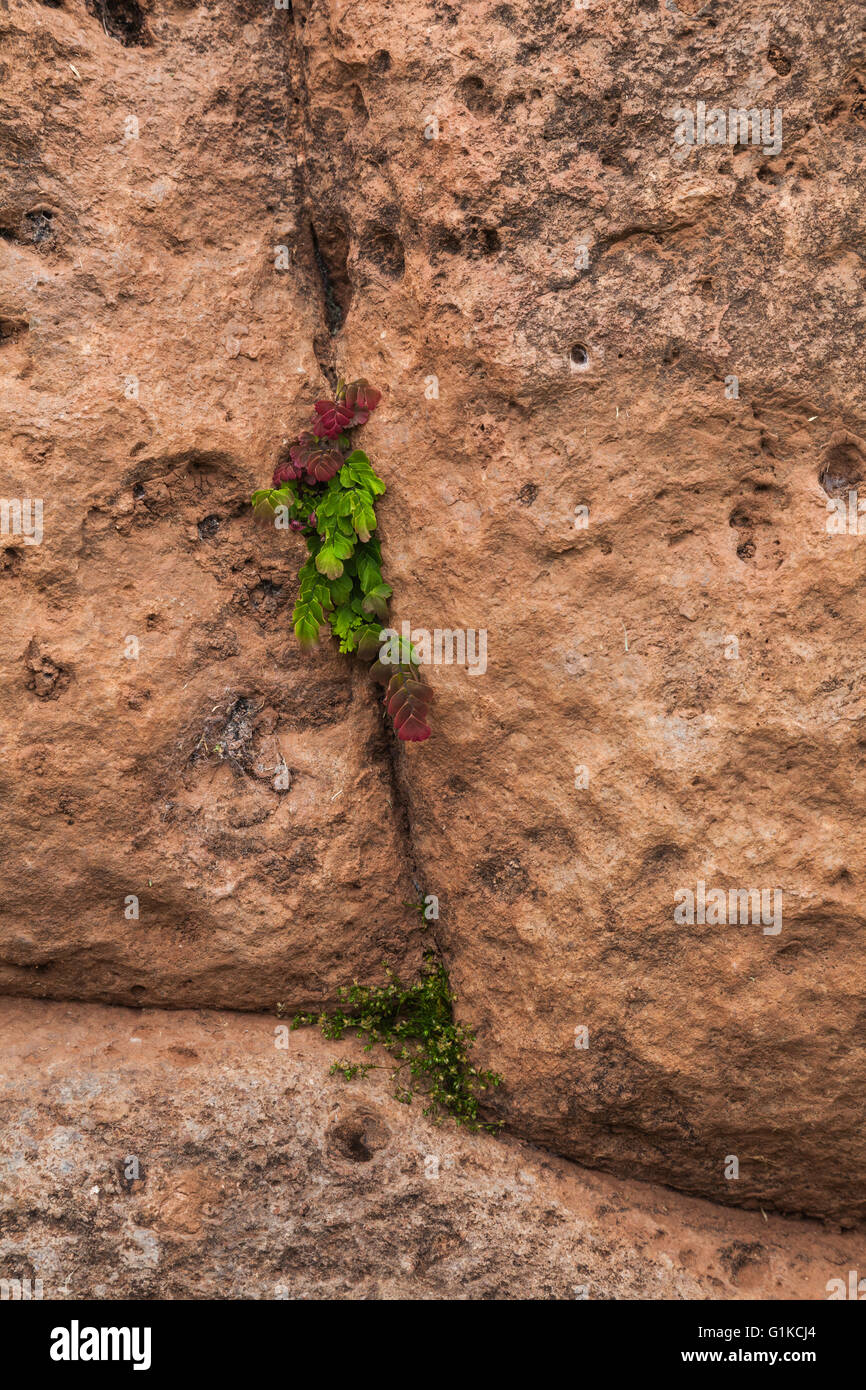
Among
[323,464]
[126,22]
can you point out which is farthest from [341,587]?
[126,22]

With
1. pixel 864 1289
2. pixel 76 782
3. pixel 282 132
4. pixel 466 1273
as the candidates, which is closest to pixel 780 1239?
pixel 864 1289

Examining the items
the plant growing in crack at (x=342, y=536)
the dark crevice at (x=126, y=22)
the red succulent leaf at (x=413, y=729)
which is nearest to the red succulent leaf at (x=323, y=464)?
the plant growing in crack at (x=342, y=536)

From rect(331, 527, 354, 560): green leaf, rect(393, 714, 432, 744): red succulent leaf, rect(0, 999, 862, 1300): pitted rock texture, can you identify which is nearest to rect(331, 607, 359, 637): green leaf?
rect(331, 527, 354, 560): green leaf

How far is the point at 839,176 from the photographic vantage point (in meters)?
4.32

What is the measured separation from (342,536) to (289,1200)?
2.94m

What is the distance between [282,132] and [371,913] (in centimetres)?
366

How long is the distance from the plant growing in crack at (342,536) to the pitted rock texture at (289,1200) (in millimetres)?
1826

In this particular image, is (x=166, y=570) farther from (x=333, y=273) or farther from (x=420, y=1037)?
(x=420, y=1037)

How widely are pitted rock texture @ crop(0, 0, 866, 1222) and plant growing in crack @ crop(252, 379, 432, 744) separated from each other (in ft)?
0.39

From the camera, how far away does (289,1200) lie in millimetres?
4871

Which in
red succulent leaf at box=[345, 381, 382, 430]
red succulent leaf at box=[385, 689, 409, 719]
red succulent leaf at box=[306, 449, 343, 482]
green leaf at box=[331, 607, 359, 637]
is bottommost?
red succulent leaf at box=[385, 689, 409, 719]

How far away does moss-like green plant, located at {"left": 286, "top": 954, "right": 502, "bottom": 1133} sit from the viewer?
5215 mm

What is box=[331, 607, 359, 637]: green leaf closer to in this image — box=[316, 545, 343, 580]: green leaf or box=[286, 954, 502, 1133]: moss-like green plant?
box=[316, 545, 343, 580]: green leaf

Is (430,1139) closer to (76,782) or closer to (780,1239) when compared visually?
(780,1239)
